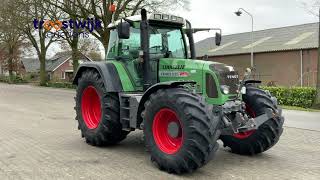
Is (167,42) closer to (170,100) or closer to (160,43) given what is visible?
(160,43)

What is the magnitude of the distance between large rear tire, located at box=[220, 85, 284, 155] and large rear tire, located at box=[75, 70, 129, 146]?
2.16 metres

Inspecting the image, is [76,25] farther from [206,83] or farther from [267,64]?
[206,83]

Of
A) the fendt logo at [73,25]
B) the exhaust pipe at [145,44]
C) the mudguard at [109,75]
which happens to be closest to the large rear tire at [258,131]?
the exhaust pipe at [145,44]

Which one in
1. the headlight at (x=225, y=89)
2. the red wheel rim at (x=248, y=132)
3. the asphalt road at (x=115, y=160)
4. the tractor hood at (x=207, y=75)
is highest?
the tractor hood at (x=207, y=75)

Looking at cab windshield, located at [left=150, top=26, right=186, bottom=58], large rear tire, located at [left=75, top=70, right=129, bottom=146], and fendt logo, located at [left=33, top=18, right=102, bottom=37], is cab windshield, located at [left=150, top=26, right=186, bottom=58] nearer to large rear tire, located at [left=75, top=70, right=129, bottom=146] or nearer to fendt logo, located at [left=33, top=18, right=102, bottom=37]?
large rear tire, located at [left=75, top=70, right=129, bottom=146]

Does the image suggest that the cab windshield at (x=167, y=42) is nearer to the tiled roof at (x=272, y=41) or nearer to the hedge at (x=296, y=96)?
the hedge at (x=296, y=96)

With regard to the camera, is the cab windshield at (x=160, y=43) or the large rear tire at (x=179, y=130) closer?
the large rear tire at (x=179, y=130)

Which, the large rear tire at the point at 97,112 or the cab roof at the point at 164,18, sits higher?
the cab roof at the point at 164,18

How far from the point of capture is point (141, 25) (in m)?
7.55

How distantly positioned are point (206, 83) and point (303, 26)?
114 feet

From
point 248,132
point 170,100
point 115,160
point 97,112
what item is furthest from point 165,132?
point 97,112

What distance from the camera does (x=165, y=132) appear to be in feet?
21.8

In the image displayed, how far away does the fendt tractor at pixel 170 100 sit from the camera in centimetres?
602

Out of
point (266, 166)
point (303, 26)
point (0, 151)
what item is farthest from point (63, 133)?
point (303, 26)
